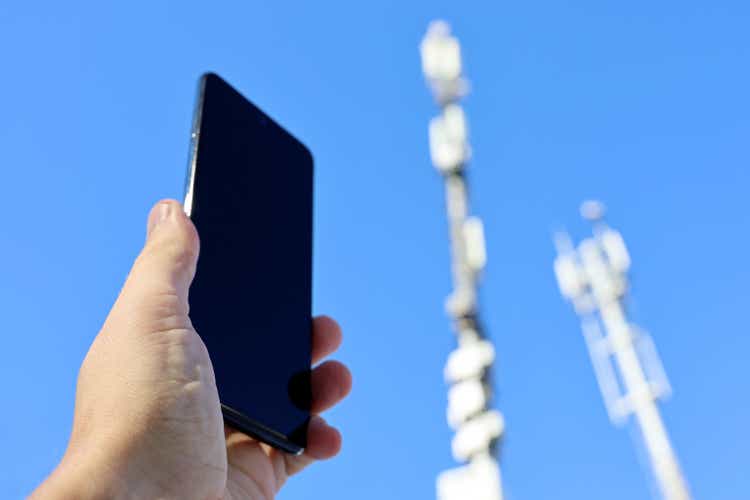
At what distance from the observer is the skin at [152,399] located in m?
1.82

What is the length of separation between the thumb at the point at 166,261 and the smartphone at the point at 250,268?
280 mm

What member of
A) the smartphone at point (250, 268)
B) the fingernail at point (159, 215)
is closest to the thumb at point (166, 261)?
the fingernail at point (159, 215)

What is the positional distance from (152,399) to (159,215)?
2.04 feet

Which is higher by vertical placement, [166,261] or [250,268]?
[250,268]

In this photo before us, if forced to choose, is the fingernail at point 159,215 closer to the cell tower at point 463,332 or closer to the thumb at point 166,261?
the thumb at point 166,261

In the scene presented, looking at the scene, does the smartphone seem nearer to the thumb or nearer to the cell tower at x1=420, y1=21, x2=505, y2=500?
the thumb

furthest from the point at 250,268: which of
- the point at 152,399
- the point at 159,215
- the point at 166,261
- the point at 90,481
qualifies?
the point at 90,481

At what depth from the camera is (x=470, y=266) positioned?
10.1 m

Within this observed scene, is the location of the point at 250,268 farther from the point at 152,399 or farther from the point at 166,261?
the point at 152,399

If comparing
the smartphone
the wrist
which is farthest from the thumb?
the wrist

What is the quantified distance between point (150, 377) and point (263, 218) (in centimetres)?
116

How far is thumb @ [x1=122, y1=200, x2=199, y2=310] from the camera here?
88.5 inches

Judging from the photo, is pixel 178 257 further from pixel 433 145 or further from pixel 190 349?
pixel 433 145

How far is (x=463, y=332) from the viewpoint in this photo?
371 inches
